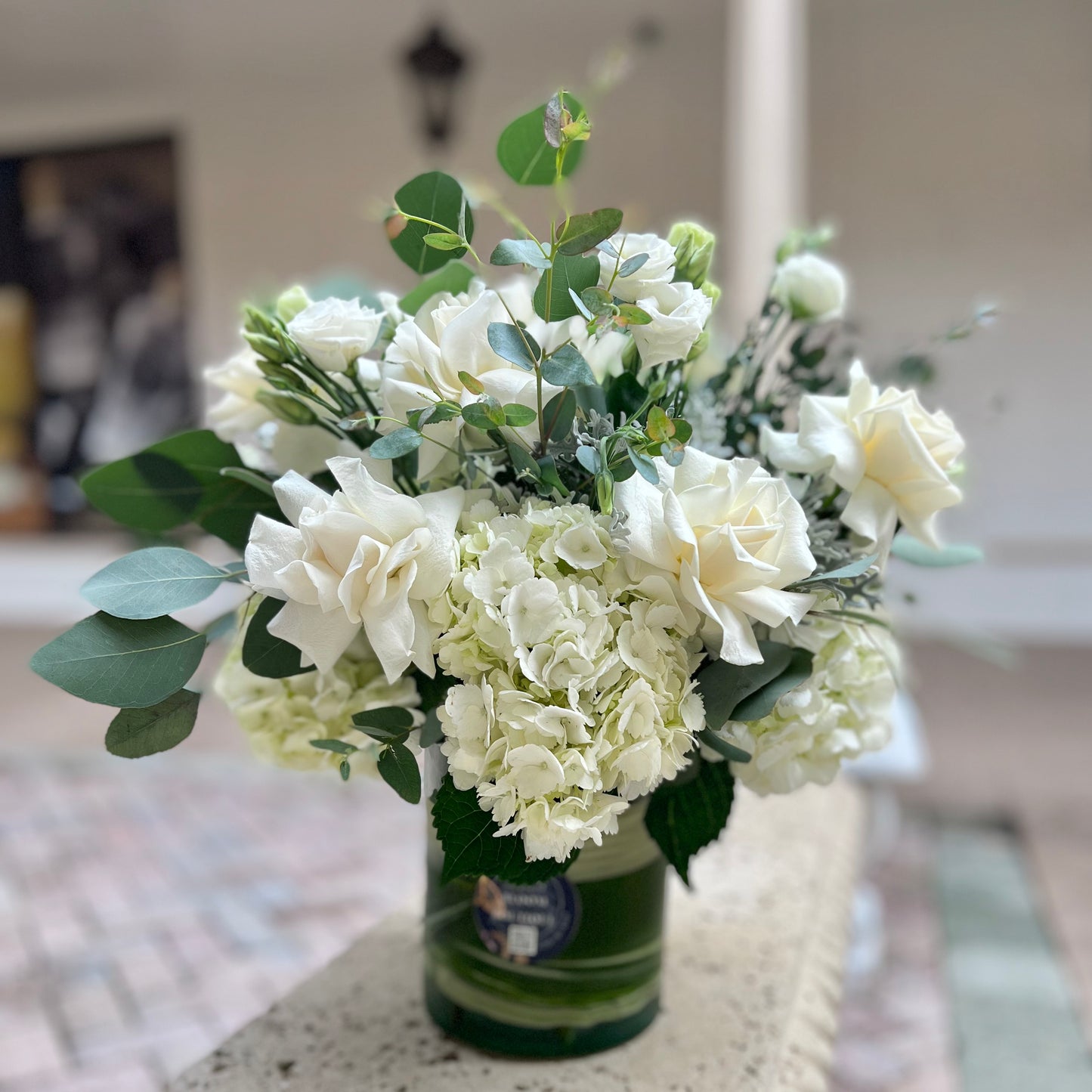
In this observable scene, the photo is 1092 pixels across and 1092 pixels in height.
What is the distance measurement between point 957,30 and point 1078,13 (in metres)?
0.39

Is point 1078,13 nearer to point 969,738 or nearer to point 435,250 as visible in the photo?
point 969,738

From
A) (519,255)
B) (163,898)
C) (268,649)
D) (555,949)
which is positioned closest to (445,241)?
(519,255)

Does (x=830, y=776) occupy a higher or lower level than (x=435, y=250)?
lower

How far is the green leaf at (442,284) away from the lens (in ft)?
2.39

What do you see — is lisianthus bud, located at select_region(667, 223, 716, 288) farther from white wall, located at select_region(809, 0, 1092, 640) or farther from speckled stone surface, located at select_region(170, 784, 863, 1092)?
white wall, located at select_region(809, 0, 1092, 640)

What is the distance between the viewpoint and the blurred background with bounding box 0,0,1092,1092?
8.26 feet

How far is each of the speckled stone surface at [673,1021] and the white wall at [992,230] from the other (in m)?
2.84

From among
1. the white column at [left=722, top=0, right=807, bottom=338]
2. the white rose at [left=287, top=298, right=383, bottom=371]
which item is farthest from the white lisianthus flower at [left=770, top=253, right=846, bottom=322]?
the white column at [left=722, top=0, right=807, bottom=338]

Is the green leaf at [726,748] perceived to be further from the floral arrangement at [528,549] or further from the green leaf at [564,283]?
the green leaf at [564,283]

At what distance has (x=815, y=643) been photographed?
70 cm

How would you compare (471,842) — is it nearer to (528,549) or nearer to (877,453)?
(528,549)

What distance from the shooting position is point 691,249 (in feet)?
2.31

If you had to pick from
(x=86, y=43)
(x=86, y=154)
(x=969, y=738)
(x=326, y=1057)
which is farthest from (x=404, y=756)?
(x=86, y=154)

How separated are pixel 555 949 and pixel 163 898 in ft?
8.43
